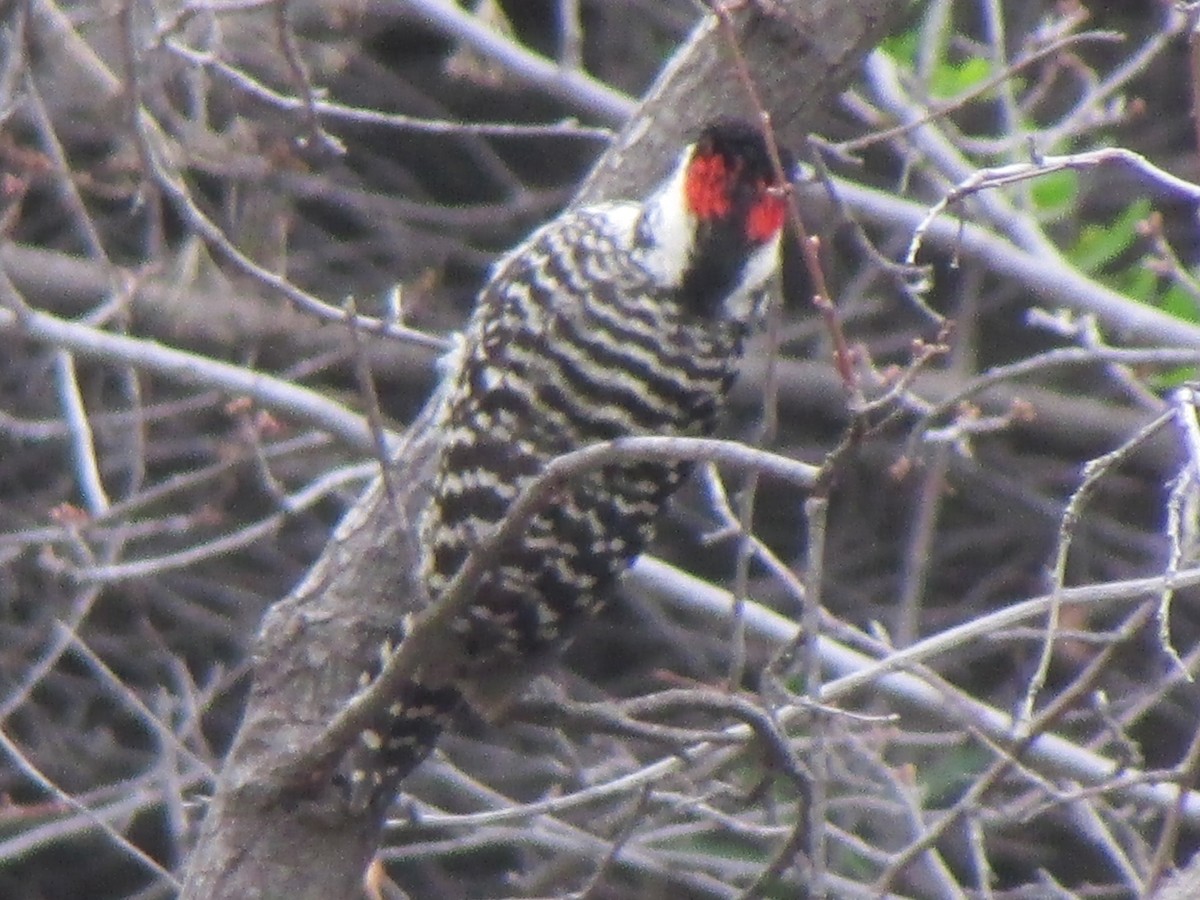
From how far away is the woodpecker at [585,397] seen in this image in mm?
3178

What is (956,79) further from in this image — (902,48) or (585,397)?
(585,397)

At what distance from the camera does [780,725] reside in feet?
9.10

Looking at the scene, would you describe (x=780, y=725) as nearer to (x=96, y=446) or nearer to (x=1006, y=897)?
(x=1006, y=897)

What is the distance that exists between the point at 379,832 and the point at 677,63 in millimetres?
1350

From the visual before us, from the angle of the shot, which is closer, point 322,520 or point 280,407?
point 280,407

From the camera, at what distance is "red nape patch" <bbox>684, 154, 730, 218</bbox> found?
320 centimetres

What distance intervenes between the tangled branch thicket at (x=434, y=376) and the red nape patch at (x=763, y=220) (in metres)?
1.05

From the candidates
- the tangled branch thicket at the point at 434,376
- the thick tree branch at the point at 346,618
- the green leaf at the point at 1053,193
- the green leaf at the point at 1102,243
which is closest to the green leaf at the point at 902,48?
the tangled branch thicket at the point at 434,376

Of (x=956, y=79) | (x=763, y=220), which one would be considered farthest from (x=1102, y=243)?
(x=763, y=220)

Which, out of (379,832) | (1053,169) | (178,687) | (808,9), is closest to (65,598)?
(178,687)

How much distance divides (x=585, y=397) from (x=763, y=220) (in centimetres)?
40

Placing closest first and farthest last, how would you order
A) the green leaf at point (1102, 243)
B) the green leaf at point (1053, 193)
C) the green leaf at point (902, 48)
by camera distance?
the green leaf at point (1053, 193)
the green leaf at point (1102, 243)
the green leaf at point (902, 48)

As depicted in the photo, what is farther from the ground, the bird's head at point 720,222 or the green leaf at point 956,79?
the green leaf at point 956,79

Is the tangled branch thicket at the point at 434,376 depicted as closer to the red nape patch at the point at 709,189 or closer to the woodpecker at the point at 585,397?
the woodpecker at the point at 585,397
